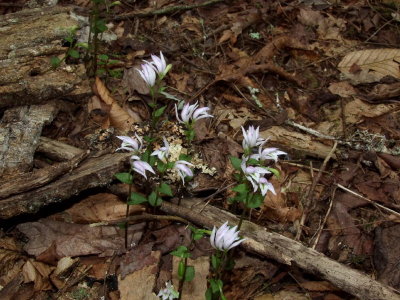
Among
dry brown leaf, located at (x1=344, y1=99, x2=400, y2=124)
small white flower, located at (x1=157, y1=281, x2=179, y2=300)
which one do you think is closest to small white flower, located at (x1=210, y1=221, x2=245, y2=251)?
small white flower, located at (x1=157, y1=281, x2=179, y2=300)

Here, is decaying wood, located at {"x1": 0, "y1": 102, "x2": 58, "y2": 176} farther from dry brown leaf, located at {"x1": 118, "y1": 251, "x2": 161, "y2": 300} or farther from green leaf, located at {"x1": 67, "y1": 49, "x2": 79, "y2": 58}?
dry brown leaf, located at {"x1": 118, "y1": 251, "x2": 161, "y2": 300}

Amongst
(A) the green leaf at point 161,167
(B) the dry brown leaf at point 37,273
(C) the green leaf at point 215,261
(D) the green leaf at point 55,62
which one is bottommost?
(B) the dry brown leaf at point 37,273

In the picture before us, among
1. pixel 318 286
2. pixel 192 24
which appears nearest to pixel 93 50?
pixel 192 24

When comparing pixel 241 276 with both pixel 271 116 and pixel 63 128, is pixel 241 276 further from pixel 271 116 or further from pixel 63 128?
pixel 63 128

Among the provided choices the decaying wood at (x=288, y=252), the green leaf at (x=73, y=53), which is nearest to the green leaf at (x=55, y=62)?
the green leaf at (x=73, y=53)

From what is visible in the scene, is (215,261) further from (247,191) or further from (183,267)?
(247,191)

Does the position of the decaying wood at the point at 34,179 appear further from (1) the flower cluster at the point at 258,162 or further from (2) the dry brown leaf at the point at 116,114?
(1) the flower cluster at the point at 258,162

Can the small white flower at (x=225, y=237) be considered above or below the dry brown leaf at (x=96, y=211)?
above
